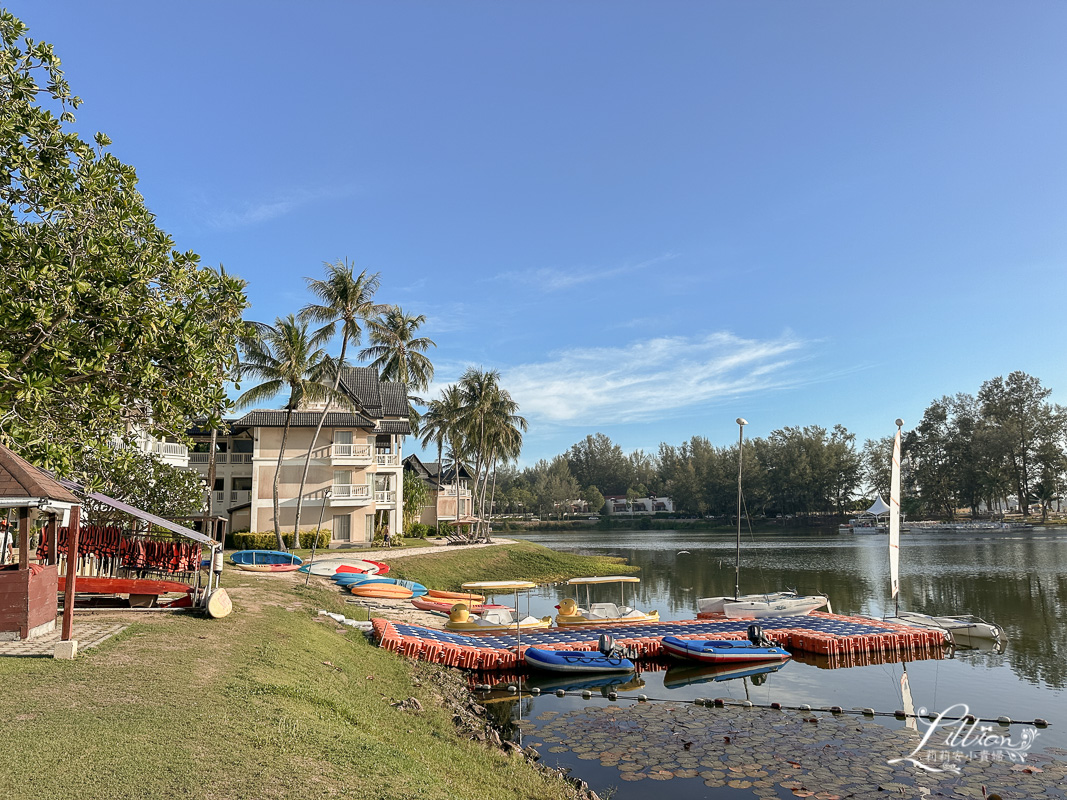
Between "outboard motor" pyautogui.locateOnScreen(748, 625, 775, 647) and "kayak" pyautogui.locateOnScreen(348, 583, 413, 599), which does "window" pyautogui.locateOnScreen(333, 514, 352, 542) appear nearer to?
"kayak" pyautogui.locateOnScreen(348, 583, 413, 599)

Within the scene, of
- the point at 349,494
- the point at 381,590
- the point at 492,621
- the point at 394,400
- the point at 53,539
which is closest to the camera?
the point at 53,539

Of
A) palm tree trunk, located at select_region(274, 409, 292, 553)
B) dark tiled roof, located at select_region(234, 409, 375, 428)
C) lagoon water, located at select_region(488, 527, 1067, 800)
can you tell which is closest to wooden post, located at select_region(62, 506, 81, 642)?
lagoon water, located at select_region(488, 527, 1067, 800)

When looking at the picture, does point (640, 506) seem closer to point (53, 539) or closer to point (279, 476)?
point (279, 476)

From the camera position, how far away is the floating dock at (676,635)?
68.0 feet

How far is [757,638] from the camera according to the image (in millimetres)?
23219

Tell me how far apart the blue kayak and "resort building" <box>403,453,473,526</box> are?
147ft

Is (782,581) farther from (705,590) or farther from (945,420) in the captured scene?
(945,420)

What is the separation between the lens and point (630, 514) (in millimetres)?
148125

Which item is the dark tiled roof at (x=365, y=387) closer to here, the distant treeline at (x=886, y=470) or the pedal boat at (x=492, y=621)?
the pedal boat at (x=492, y=621)

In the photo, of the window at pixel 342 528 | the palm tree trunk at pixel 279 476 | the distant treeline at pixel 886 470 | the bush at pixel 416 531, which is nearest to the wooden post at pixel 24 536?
the palm tree trunk at pixel 279 476

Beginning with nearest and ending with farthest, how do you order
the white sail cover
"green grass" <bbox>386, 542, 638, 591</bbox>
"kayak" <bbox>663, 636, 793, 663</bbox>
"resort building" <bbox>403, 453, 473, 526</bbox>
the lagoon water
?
1. the lagoon water
2. "kayak" <bbox>663, 636, 793, 663</bbox>
3. the white sail cover
4. "green grass" <bbox>386, 542, 638, 591</bbox>
5. "resort building" <bbox>403, 453, 473, 526</bbox>

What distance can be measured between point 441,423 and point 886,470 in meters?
86.6

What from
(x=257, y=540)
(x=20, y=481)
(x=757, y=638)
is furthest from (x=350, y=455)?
(x=20, y=481)

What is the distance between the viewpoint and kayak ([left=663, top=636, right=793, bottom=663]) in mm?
21422
